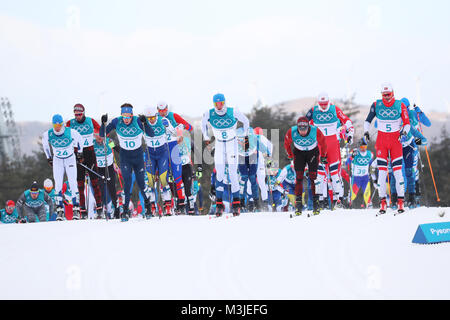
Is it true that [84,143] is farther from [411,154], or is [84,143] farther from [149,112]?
[411,154]

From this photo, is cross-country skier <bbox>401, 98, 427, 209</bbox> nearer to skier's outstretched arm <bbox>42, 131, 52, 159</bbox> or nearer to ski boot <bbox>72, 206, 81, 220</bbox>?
ski boot <bbox>72, 206, 81, 220</bbox>

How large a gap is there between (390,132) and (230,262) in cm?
611

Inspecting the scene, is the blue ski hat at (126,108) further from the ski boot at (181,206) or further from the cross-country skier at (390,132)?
the cross-country skier at (390,132)

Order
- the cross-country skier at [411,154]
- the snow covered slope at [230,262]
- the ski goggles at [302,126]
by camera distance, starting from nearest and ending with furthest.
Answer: the snow covered slope at [230,262]
the ski goggles at [302,126]
the cross-country skier at [411,154]

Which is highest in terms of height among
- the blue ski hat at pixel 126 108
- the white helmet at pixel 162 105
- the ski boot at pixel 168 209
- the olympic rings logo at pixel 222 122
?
the white helmet at pixel 162 105

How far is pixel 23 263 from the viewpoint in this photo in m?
7.76

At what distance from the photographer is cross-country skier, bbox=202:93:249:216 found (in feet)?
41.4

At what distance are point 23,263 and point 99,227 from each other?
3.52m

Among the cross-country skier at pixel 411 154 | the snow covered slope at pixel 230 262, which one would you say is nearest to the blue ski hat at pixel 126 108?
the snow covered slope at pixel 230 262

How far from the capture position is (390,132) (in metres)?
12.2

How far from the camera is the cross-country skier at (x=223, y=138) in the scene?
1262 centimetres

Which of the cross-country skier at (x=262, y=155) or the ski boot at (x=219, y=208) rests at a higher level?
the cross-country skier at (x=262, y=155)

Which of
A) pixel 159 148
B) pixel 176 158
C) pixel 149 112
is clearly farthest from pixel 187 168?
pixel 149 112

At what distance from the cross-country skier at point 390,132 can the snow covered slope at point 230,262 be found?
152cm
